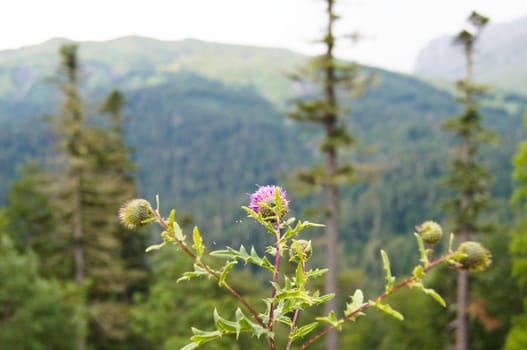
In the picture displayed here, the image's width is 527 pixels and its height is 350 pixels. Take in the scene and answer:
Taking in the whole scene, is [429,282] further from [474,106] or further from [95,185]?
[95,185]

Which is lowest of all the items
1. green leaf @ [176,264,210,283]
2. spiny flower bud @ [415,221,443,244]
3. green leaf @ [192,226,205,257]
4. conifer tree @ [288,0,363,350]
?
conifer tree @ [288,0,363,350]

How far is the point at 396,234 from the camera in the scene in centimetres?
13650

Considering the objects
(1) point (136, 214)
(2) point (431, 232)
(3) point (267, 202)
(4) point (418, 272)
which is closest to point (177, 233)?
(1) point (136, 214)

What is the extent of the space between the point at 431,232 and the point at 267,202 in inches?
22.6

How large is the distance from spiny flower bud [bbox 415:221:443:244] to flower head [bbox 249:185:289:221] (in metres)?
0.49

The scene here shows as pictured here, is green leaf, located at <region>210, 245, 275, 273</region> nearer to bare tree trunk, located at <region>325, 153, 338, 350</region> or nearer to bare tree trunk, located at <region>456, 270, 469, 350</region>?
bare tree trunk, located at <region>325, 153, 338, 350</region>

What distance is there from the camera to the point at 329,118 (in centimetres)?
1538

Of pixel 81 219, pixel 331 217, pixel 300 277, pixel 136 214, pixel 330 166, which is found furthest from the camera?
pixel 81 219

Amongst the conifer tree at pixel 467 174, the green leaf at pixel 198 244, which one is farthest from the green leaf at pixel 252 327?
the conifer tree at pixel 467 174

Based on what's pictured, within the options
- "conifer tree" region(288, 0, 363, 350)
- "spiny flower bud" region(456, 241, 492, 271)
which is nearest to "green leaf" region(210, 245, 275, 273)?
"spiny flower bud" region(456, 241, 492, 271)

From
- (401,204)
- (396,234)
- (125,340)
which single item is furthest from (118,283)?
Result: (401,204)

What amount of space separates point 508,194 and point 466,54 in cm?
14567

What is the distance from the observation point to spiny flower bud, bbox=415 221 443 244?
183 centimetres

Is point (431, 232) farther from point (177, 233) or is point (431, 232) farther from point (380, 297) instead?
point (177, 233)
